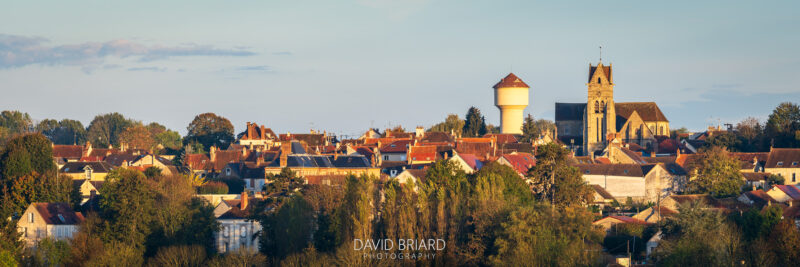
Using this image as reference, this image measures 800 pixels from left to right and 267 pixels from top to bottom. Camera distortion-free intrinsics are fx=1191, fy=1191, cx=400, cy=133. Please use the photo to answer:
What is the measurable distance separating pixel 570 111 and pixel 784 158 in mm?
39054

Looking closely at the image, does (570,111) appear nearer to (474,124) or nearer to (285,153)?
(474,124)

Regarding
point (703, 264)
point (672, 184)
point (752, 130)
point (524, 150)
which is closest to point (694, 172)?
point (672, 184)

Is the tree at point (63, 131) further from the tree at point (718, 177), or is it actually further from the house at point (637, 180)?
the tree at point (718, 177)

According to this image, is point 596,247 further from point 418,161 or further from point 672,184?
point 418,161

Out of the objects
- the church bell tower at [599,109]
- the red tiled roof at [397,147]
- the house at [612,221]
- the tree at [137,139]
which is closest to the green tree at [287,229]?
the house at [612,221]

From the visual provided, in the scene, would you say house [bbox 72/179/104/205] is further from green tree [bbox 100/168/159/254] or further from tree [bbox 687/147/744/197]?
tree [bbox 687/147/744/197]

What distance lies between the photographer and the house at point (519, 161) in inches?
2731

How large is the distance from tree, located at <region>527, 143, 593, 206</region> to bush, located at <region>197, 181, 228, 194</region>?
17.8 metres

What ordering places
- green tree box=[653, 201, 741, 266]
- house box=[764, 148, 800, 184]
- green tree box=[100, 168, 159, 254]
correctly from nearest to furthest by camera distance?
green tree box=[653, 201, 741, 266] < green tree box=[100, 168, 159, 254] < house box=[764, 148, 800, 184]

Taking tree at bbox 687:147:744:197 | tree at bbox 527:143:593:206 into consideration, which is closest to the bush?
tree at bbox 527:143:593:206

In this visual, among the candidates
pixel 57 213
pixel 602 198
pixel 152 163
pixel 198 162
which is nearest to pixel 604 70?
pixel 198 162

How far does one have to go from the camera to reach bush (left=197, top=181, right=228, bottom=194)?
64.2 m

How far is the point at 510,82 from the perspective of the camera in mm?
105812

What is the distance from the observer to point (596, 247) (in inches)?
1865
